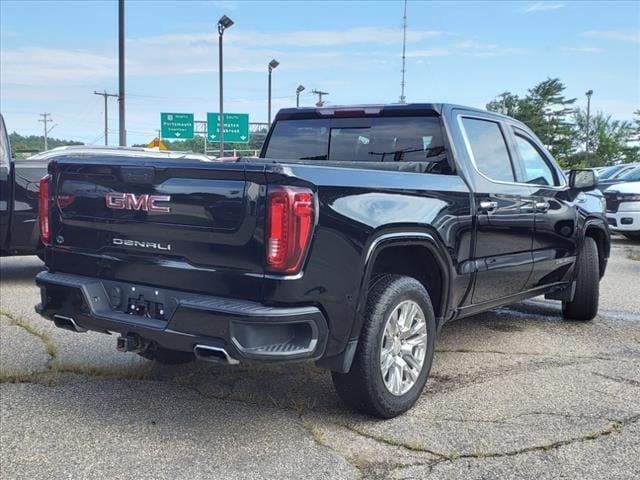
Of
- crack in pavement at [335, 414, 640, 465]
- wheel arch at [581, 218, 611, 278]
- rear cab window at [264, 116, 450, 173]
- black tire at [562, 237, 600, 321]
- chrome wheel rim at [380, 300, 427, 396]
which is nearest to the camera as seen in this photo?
crack in pavement at [335, 414, 640, 465]

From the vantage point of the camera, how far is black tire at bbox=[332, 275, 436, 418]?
368cm

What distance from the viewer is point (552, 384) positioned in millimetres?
4594

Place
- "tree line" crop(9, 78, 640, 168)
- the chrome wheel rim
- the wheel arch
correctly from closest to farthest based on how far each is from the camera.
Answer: the chrome wheel rim
the wheel arch
"tree line" crop(9, 78, 640, 168)

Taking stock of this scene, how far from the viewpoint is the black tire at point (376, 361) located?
3.68 m

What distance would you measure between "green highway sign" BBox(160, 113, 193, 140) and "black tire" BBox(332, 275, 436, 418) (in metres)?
40.5

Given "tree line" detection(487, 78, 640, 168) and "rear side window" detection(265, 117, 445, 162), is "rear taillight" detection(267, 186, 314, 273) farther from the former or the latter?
"tree line" detection(487, 78, 640, 168)

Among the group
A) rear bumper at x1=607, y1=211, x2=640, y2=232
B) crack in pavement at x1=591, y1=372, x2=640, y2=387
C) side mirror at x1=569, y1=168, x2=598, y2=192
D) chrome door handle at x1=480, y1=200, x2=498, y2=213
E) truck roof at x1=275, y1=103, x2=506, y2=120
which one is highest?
truck roof at x1=275, y1=103, x2=506, y2=120

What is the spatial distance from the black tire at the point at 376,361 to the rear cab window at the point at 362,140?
1.07 m

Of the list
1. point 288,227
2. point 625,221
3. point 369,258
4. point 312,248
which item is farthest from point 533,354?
point 625,221

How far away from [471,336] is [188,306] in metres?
3.26

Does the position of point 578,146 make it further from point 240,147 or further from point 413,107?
point 413,107

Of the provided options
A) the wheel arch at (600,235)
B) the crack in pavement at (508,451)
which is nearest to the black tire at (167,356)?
the crack in pavement at (508,451)

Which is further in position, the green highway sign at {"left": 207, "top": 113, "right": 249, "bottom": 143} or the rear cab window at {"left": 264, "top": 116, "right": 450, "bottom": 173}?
the green highway sign at {"left": 207, "top": 113, "right": 249, "bottom": 143}

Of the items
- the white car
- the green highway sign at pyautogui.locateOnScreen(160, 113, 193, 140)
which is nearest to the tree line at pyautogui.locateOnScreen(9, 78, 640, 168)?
the green highway sign at pyautogui.locateOnScreen(160, 113, 193, 140)
